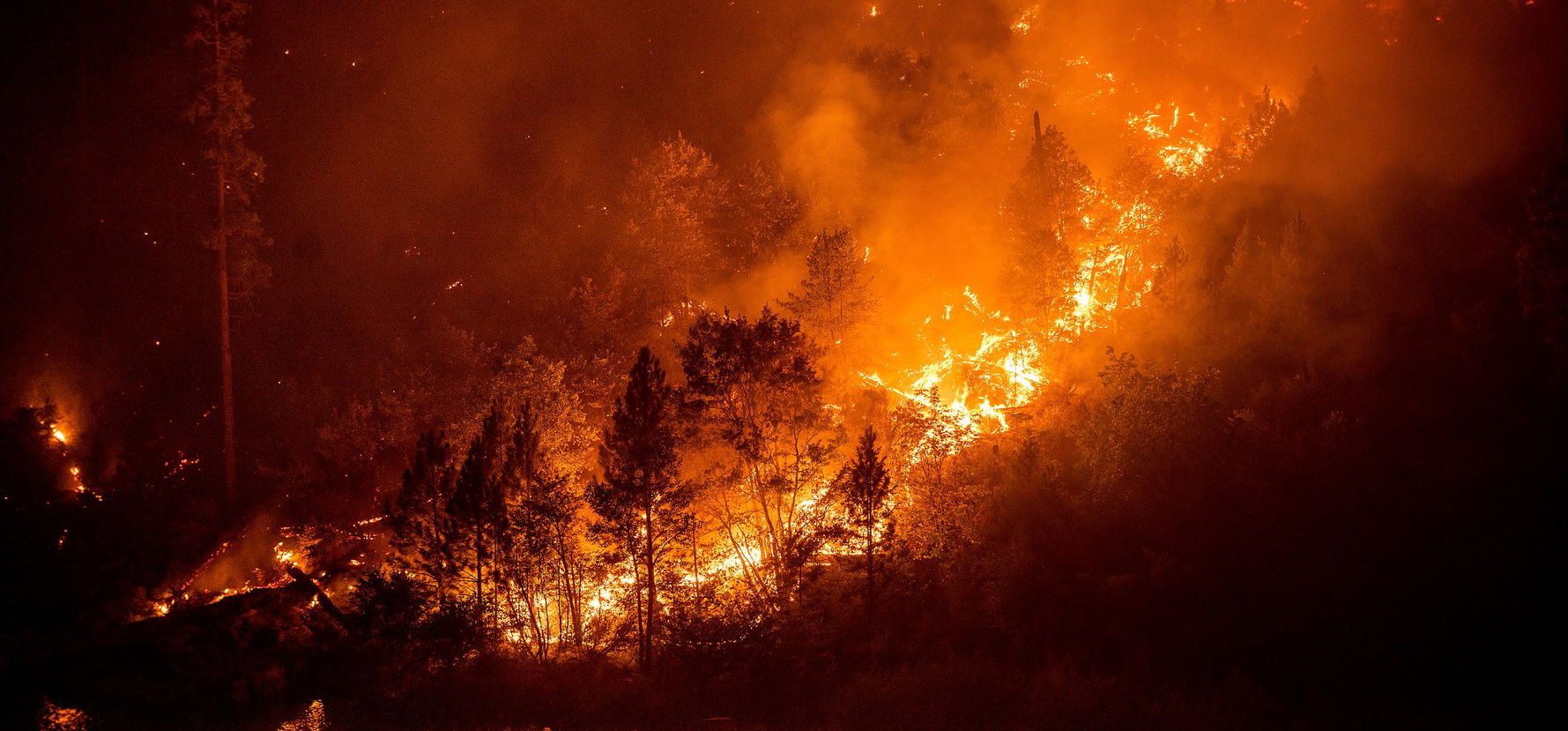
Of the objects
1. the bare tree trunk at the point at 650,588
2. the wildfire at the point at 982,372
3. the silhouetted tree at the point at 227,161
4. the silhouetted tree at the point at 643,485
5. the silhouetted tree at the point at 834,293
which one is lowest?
the bare tree trunk at the point at 650,588

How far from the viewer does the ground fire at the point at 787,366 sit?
933 inches

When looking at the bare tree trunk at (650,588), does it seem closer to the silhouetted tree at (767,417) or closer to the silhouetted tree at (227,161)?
the silhouetted tree at (767,417)

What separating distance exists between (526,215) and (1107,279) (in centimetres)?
3736

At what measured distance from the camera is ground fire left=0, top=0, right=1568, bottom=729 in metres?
23.7

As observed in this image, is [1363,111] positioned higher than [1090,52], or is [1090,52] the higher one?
[1090,52]

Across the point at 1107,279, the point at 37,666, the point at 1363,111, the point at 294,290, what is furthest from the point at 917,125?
the point at 37,666

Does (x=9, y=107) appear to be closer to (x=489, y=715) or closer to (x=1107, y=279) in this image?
(x=489, y=715)

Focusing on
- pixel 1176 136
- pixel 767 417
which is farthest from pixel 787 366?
pixel 1176 136

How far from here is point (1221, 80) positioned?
5191 cm

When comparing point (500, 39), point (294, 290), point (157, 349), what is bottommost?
point (157, 349)

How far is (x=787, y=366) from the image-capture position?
2861 cm

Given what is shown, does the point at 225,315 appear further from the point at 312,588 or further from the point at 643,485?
the point at 643,485

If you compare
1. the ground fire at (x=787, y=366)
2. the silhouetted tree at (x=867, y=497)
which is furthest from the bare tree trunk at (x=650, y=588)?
the silhouetted tree at (x=867, y=497)

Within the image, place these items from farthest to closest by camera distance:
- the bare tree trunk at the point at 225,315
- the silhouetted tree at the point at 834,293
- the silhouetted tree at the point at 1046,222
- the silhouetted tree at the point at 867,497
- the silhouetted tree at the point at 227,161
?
the silhouetted tree at the point at 1046,222 → the silhouetted tree at the point at 834,293 → the bare tree trunk at the point at 225,315 → the silhouetted tree at the point at 227,161 → the silhouetted tree at the point at 867,497
